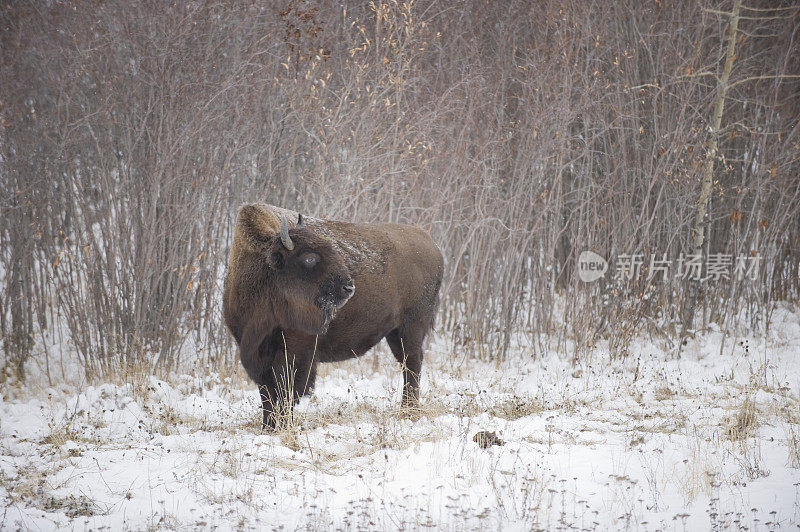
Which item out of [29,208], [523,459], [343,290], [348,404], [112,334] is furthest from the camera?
[29,208]

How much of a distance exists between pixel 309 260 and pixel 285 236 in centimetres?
27

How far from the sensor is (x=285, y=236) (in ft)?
17.9

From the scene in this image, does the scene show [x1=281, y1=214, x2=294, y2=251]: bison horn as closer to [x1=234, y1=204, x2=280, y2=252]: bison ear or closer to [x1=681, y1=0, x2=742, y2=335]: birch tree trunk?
[x1=234, y1=204, x2=280, y2=252]: bison ear

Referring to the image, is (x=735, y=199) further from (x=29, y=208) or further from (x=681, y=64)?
(x=29, y=208)

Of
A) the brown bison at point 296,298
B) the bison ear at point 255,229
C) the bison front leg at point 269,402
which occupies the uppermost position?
the bison ear at point 255,229

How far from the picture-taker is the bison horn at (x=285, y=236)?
17.7 feet

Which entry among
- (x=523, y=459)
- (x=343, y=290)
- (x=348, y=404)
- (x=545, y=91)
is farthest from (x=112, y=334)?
(x=545, y=91)

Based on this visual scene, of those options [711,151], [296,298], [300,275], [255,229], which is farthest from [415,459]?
[711,151]

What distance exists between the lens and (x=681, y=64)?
922 centimetres

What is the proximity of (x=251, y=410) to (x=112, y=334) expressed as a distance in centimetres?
208

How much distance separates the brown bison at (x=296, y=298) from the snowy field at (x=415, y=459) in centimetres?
47

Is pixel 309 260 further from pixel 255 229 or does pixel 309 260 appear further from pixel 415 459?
pixel 415 459

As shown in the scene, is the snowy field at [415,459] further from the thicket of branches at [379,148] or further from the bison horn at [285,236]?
the thicket of branches at [379,148]

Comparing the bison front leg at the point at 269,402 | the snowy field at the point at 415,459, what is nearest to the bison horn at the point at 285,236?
the bison front leg at the point at 269,402
